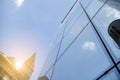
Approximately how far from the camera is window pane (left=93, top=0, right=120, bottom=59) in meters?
1.85

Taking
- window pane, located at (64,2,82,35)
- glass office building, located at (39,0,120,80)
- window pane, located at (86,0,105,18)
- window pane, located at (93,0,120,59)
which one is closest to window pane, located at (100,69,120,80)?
glass office building, located at (39,0,120,80)

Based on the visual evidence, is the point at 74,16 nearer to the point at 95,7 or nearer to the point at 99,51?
the point at 95,7

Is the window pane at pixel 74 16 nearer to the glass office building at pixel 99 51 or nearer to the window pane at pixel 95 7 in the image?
the window pane at pixel 95 7

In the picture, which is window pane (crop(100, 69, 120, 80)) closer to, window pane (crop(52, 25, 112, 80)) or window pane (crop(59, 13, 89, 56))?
window pane (crop(52, 25, 112, 80))

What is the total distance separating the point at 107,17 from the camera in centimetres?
213

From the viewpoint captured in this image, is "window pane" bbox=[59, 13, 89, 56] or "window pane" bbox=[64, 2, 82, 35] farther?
"window pane" bbox=[64, 2, 82, 35]

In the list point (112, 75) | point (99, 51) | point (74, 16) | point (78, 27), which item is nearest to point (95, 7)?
point (78, 27)

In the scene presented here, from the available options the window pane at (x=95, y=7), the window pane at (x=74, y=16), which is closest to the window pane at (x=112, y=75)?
the window pane at (x=95, y=7)

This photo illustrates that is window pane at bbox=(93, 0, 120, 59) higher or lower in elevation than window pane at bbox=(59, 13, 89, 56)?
higher

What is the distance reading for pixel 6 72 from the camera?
24.2 meters

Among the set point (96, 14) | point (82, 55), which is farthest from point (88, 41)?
point (96, 14)

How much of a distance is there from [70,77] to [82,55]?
1.00ft

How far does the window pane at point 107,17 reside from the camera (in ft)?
6.06

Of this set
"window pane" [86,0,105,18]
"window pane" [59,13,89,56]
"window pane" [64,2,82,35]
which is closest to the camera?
"window pane" [86,0,105,18]
